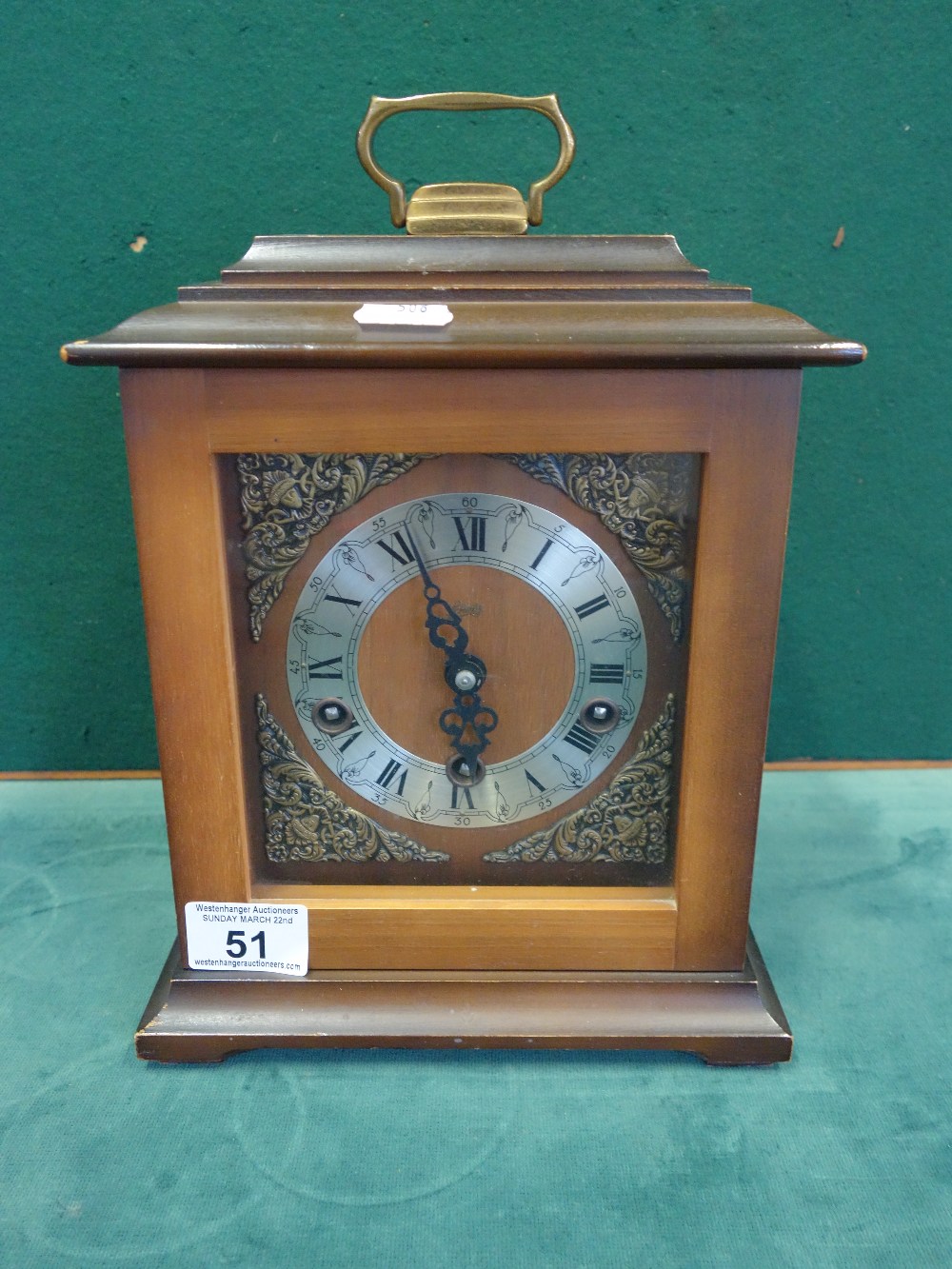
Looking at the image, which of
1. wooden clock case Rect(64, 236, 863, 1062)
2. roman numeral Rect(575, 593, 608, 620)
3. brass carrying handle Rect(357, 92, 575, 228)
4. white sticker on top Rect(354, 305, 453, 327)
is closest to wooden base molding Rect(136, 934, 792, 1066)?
wooden clock case Rect(64, 236, 863, 1062)

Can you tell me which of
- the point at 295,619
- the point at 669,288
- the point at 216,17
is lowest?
the point at 295,619

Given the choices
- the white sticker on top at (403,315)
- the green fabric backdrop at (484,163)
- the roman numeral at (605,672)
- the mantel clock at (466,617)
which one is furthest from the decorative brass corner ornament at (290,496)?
the green fabric backdrop at (484,163)

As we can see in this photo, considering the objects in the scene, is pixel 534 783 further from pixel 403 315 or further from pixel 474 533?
pixel 403 315

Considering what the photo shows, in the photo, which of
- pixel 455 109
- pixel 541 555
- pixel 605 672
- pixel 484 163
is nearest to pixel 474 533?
pixel 541 555

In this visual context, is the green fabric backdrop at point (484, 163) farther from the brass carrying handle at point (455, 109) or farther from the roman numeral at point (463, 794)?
the roman numeral at point (463, 794)

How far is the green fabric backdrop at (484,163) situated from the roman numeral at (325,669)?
23.4 inches

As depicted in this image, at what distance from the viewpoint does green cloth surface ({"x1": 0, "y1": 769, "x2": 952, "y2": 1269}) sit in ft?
2.64

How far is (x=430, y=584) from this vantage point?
0.92 meters

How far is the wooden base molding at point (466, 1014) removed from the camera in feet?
3.18

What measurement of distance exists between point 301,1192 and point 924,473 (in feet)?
3.79

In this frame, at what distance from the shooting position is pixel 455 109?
3.25 ft

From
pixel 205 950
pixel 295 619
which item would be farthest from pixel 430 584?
pixel 205 950

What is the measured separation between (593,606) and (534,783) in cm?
18

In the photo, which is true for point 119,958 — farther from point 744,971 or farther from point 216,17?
point 216,17
